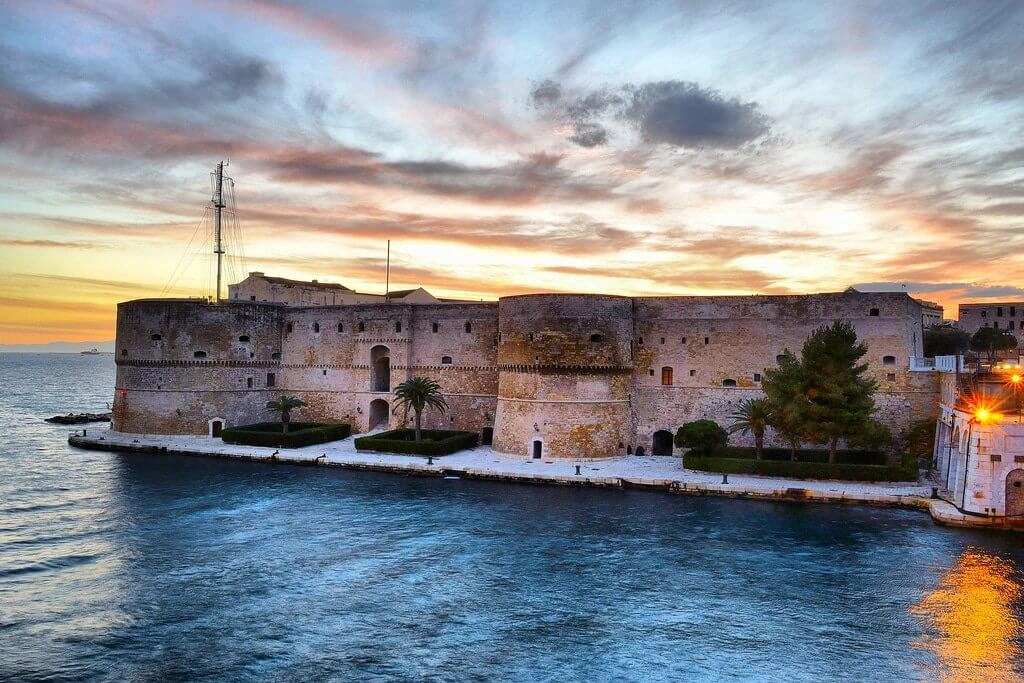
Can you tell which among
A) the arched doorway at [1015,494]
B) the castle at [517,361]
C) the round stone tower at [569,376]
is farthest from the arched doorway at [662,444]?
the arched doorway at [1015,494]

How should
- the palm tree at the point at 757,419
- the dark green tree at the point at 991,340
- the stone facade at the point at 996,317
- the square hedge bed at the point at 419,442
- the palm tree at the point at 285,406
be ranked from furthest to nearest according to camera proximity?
the stone facade at the point at 996,317
the dark green tree at the point at 991,340
the palm tree at the point at 285,406
the square hedge bed at the point at 419,442
the palm tree at the point at 757,419

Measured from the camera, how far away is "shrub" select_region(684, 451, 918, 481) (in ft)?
95.1

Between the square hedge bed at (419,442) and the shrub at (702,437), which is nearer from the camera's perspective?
the shrub at (702,437)

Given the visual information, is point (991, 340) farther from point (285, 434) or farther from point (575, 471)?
point (285, 434)

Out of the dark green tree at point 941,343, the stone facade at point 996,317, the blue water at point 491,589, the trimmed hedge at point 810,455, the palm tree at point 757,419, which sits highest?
the stone facade at point 996,317

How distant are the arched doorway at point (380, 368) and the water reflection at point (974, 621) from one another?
30958 mm

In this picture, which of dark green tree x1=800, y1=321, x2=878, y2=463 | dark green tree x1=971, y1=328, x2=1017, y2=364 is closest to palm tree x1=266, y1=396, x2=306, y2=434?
dark green tree x1=800, y1=321, x2=878, y2=463

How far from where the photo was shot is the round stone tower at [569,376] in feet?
115

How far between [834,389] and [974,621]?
13.9m

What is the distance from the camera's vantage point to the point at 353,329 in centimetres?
4350

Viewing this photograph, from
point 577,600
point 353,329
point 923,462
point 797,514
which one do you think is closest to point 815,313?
point 923,462

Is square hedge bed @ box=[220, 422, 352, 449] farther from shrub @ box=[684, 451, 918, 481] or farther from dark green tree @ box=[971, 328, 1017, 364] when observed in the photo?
dark green tree @ box=[971, 328, 1017, 364]

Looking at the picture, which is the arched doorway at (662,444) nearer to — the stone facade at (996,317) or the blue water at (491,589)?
the blue water at (491,589)

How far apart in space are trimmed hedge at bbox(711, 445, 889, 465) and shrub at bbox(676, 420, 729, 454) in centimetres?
47
